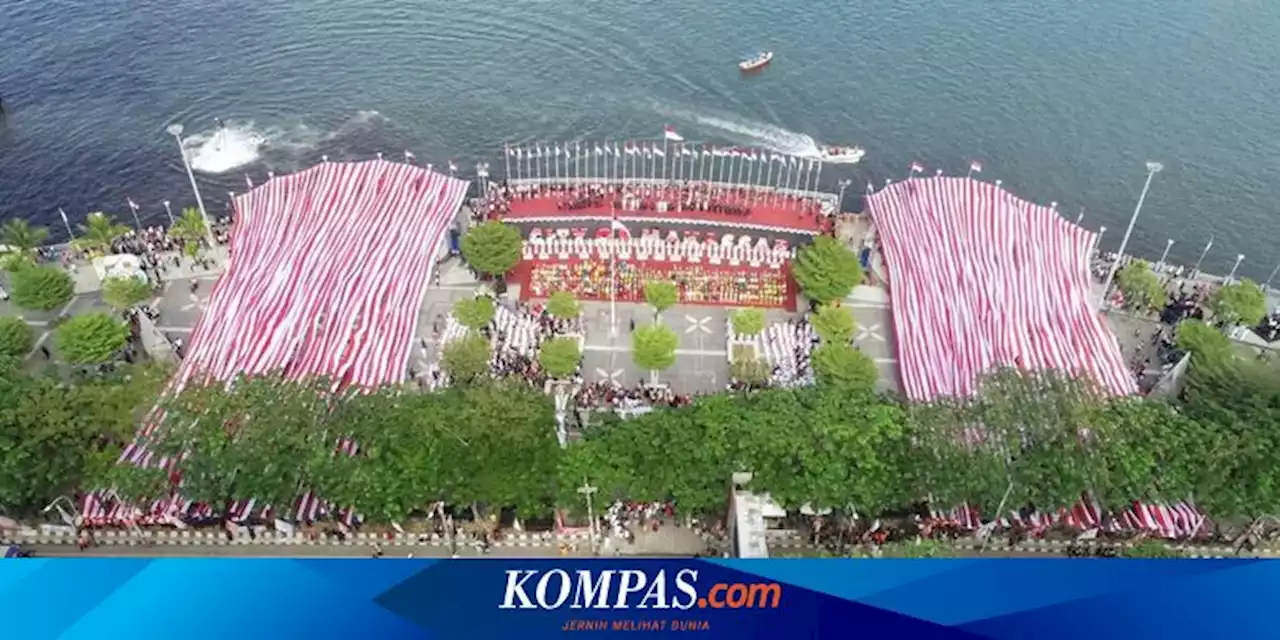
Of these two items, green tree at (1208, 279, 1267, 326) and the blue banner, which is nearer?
the blue banner

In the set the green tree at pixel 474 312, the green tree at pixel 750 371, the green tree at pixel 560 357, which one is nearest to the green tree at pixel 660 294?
the green tree at pixel 750 371

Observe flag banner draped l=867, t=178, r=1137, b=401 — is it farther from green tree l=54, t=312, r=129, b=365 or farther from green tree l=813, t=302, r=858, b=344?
green tree l=54, t=312, r=129, b=365

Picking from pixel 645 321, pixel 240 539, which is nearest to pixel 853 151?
pixel 645 321

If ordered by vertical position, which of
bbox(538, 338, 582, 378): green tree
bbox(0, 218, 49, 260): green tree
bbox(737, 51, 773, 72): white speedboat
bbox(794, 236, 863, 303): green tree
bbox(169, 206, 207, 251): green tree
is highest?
bbox(737, 51, 773, 72): white speedboat

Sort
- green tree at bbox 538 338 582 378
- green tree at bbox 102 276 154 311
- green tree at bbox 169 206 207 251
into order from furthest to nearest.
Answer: green tree at bbox 169 206 207 251 < green tree at bbox 102 276 154 311 < green tree at bbox 538 338 582 378

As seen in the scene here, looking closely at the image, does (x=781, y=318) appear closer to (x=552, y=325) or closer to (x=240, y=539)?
(x=552, y=325)

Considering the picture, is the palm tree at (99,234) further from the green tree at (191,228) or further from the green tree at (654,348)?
the green tree at (654,348)

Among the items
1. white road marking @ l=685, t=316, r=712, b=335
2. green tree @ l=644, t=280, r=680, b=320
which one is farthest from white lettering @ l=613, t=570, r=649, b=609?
white road marking @ l=685, t=316, r=712, b=335
